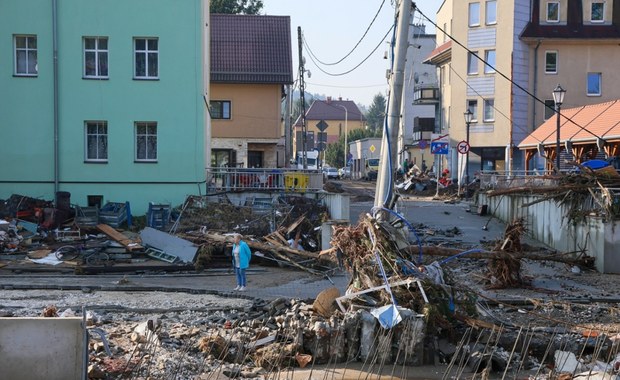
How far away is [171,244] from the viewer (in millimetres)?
21953

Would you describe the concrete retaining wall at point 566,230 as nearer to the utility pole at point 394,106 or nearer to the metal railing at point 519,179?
the metal railing at point 519,179

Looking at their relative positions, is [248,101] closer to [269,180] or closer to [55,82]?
[269,180]

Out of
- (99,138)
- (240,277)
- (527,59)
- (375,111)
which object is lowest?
(240,277)

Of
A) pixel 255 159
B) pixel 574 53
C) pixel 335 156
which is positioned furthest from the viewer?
pixel 335 156

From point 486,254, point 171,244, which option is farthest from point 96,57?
point 486,254

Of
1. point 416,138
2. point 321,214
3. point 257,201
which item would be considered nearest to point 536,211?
point 321,214

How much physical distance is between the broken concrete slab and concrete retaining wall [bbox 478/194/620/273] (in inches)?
405

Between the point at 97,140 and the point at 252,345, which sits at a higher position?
the point at 97,140

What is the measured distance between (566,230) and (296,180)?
11151 mm

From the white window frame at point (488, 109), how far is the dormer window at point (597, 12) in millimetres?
8189

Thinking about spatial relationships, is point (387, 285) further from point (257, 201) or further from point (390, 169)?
point (257, 201)

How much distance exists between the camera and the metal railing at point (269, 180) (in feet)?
98.4

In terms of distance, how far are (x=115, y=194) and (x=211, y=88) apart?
17232 mm

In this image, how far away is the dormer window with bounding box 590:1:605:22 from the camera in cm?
4944
